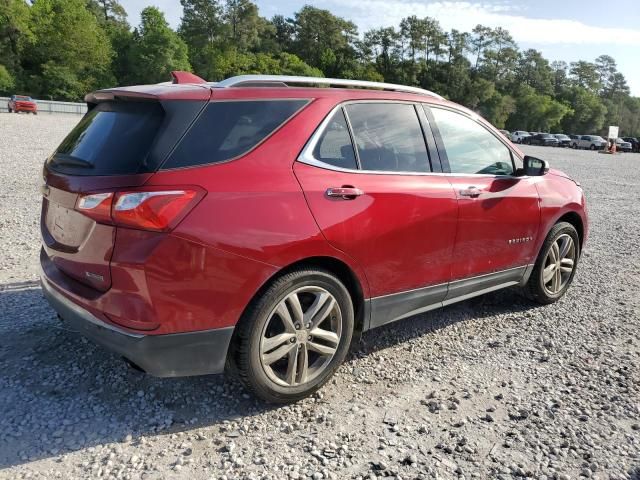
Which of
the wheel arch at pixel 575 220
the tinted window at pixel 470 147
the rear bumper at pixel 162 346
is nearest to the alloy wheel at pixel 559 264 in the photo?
the wheel arch at pixel 575 220

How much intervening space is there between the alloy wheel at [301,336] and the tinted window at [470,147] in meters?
1.46

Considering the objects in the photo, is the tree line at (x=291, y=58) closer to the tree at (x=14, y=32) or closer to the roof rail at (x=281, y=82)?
the tree at (x=14, y=32)

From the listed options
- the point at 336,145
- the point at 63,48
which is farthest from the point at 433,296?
the point at 63,48

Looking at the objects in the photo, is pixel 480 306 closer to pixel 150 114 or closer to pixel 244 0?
pixel 150 114

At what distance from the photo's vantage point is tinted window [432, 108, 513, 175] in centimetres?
370

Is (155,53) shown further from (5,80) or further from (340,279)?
(340,279)

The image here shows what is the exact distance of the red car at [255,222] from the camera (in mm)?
2416

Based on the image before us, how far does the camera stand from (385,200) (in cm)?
310

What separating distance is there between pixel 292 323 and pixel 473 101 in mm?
109608

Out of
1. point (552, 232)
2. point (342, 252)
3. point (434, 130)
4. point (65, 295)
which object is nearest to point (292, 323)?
point (342, 252)

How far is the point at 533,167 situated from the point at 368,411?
2426 millimetres

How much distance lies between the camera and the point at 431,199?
11.1 feet

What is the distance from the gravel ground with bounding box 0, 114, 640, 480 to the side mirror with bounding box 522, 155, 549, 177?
1261 millimetres

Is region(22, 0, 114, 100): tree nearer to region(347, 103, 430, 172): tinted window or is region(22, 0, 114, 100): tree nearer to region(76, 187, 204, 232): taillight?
region(347, 103, 430, 172): tinted window
